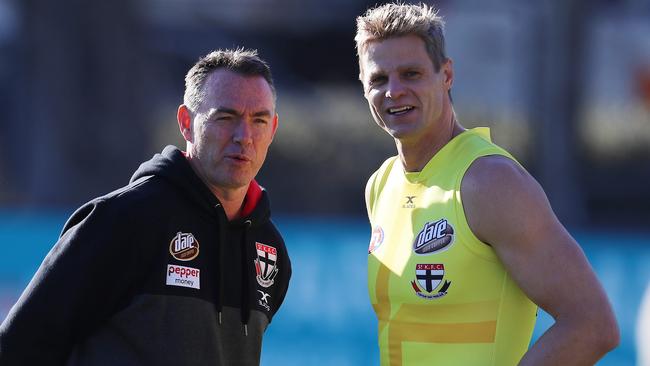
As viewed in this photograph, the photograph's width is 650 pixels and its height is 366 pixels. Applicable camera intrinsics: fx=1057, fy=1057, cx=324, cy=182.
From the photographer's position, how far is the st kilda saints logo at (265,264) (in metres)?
3.72

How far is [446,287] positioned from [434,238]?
159 mm

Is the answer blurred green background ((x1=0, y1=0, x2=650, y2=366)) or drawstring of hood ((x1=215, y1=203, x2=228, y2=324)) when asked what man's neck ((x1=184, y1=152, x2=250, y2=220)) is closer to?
drawstring of hood ((x1=215, y1=203, x2=228, y2=324))

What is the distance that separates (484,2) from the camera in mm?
19859

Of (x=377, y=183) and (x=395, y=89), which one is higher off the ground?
(x=395, y=89)

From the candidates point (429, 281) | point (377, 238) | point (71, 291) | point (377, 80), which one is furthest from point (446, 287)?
point (71, 291)

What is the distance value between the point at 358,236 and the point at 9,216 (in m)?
3.38

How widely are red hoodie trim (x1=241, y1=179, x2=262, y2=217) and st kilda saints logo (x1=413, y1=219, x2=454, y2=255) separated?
2.00 ft

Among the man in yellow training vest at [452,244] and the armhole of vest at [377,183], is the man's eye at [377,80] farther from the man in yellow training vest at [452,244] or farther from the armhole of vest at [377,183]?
the armhole of vest at [377,183]

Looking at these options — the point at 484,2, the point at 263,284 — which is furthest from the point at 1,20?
the point at 263,284

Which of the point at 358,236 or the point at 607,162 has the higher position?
the point at 607,162

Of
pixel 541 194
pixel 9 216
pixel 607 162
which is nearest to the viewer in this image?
pixel 541 194

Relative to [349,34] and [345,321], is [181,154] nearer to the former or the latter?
[345,321]

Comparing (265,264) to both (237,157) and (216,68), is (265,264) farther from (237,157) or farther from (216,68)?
(216,68)

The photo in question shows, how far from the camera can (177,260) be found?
3.40m
